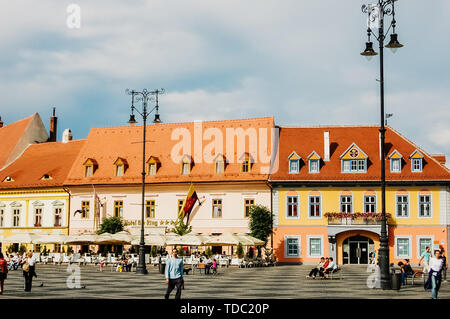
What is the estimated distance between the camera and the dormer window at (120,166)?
5688 cm

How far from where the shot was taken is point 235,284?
29859mm

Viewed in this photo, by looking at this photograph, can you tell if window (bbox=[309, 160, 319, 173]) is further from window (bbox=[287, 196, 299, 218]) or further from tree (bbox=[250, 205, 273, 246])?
tree (bbox=[250, 205, 273, 246])

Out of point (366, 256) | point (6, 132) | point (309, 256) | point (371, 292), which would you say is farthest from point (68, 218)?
point (371, 292)

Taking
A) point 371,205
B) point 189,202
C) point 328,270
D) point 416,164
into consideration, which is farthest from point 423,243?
point 328,270

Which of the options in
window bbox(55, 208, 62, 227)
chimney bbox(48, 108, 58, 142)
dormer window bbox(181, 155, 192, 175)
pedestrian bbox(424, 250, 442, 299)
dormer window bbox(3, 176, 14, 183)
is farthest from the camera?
chimney bbox(48, 108, 58, 142)

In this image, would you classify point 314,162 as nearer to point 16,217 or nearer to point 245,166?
point 245,166

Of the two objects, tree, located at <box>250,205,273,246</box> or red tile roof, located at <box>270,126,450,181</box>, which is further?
tree, located at <box>250,205,273,246</box>

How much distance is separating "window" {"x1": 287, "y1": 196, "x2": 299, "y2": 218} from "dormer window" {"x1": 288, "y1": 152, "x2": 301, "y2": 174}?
7.01ft

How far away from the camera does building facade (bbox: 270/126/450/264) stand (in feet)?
162

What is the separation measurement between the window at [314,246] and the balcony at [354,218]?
1.87 metres

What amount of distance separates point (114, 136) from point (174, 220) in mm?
11685

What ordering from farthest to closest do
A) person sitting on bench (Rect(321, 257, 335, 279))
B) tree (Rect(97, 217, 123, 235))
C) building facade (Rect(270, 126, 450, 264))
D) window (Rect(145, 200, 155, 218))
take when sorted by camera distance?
window (Rect(145, 200, 155, 218)), tree (Rect(97, 217, 123, 235)), building facade (Rect(270, 126, 450, 264)), person sitting on bench (Rect(321, 257, 335, 279))

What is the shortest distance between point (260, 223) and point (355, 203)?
7492 millimetres

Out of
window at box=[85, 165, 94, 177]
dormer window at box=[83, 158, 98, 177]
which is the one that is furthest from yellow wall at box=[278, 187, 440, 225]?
window at box=[85, 165, 94, 177]
